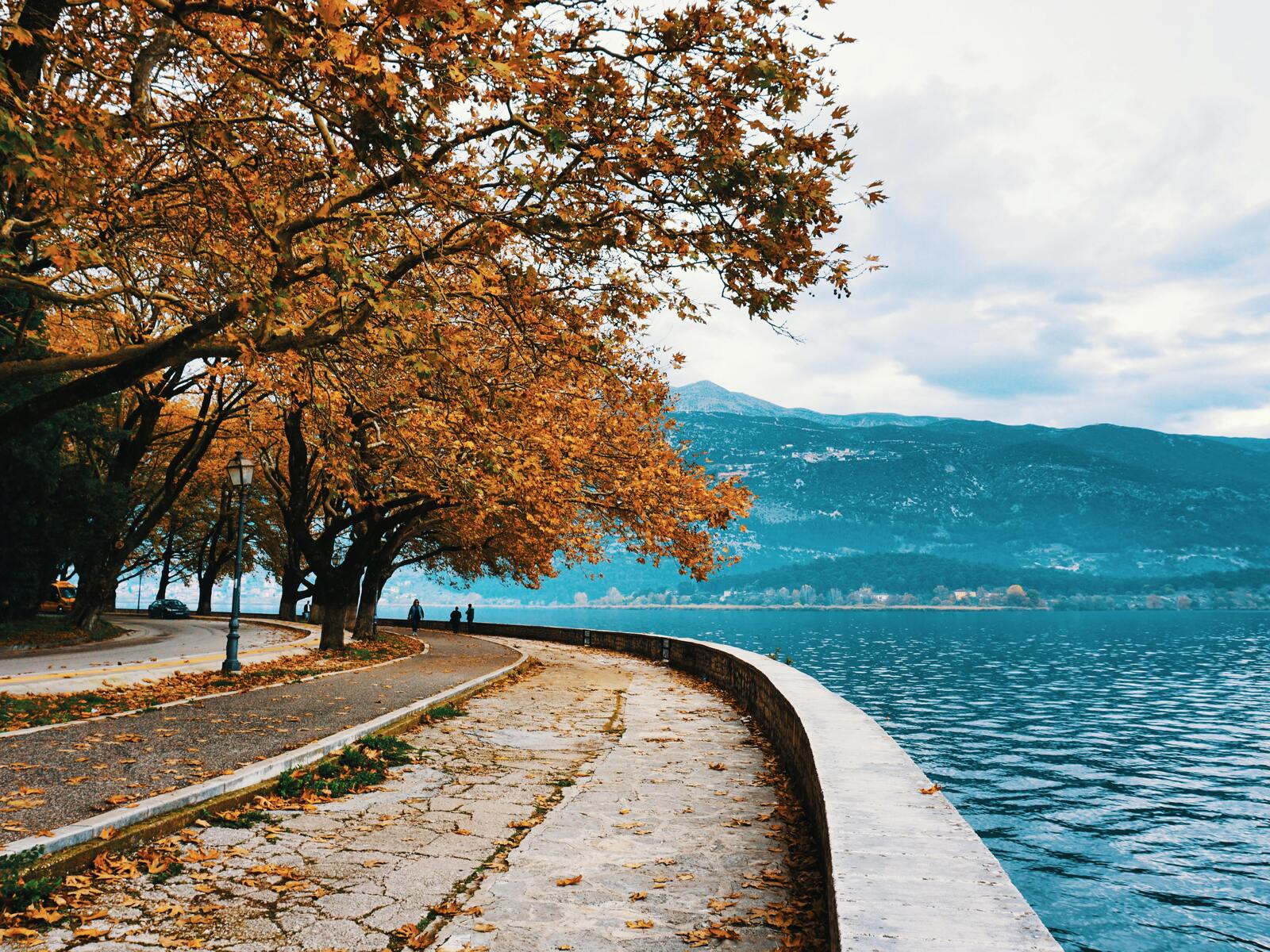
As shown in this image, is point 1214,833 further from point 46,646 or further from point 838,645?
point 838,645

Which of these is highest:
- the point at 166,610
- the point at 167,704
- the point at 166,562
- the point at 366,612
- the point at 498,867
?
the point at 166,562

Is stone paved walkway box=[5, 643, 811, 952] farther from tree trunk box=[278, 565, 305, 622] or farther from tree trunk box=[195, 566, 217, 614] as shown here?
tree trunk box=[195, 566, 217, 614]

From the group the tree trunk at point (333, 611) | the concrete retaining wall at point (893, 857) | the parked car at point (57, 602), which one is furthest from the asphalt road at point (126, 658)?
the parked car at point (57, 602)

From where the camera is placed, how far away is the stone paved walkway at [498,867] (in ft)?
15.5

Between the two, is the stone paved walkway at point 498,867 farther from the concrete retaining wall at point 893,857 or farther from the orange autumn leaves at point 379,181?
the orange autumn leaves at point 379,181

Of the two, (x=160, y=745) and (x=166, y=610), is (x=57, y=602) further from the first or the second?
(x=160, y=745)

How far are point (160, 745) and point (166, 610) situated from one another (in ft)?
203

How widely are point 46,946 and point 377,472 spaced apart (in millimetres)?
17947

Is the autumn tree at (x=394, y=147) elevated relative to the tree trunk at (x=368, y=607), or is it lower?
elevated

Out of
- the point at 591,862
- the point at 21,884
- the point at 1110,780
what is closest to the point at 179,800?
the point at 21,884

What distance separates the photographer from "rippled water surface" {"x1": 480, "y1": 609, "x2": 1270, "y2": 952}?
1443 cm

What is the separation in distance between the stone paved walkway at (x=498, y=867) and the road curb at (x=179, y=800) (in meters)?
0.38

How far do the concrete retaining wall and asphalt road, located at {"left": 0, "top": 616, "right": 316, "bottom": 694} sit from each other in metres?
14.3

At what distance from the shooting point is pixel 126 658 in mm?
22984
